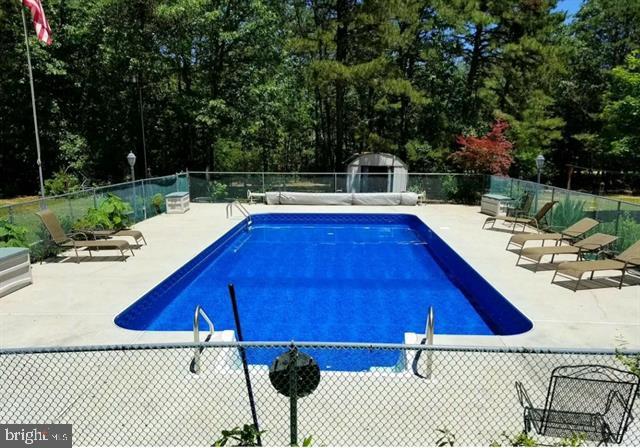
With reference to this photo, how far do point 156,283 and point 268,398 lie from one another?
14.8 feet

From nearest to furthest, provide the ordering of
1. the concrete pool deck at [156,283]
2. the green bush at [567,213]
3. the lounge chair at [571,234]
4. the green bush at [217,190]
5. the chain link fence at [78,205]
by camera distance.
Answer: the concrete pool deck at [156,283] → the chain link fence at [78,205] → the lounge chair at [571,234] → the green bush at [567,213] → the green bush at [217,190]

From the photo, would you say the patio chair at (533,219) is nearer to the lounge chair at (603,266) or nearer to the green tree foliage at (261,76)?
the lounge chair at (603,266)

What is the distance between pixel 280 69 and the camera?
23.4 metres

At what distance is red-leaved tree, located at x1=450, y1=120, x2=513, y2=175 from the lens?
18402mm

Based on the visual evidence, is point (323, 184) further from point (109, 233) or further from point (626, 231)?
point (626, 231)

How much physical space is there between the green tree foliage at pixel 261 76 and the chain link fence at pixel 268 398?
17186 mm

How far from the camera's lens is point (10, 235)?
332 inches

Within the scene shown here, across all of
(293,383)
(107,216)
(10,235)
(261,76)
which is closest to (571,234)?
(293,383)

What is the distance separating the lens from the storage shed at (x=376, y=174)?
19.5m

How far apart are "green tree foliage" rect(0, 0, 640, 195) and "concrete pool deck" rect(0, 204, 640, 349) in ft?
39.3

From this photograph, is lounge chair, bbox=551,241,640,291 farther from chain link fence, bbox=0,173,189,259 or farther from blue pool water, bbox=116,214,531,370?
chain link fence, bbox=0,173,189,259

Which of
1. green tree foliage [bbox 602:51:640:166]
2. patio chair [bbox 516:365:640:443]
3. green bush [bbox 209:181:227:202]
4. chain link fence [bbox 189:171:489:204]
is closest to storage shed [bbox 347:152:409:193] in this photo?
chain link fence [bbox 189:171:489:204]

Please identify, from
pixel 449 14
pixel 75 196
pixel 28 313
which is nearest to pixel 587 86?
pixel 449 14

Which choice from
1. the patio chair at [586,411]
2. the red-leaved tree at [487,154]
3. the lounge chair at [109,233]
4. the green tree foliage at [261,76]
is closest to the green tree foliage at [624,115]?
the green tree foliage at [261,76]
